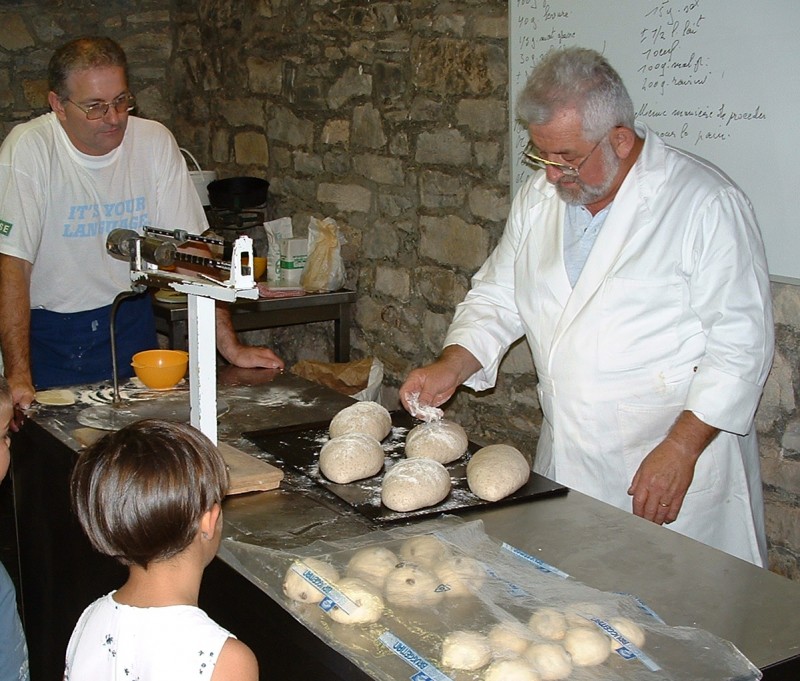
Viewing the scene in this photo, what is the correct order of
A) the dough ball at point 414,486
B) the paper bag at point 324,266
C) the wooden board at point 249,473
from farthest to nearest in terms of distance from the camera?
the paper bag at point 324,266 < the wooden board at point 249,473 < the dough ball at point 414,486

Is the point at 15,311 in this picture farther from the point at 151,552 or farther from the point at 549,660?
the point at 549,660

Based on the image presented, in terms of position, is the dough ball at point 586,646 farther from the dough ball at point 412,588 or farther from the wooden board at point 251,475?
the wooden board at point 251,475

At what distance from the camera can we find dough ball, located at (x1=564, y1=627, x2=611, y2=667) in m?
1.37

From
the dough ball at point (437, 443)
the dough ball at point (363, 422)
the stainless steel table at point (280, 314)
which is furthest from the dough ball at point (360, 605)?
the stainless steel table at point (280, 314)

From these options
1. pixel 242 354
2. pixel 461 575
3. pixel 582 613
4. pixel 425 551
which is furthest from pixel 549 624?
pixel 242 354

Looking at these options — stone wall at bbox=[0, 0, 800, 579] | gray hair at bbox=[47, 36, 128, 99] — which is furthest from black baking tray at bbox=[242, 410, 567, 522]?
gray hair at bbox=[47, 36, 128, 99]

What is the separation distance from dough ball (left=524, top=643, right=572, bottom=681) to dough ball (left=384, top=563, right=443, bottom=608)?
0.65ft

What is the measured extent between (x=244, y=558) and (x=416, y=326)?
97.3 inches

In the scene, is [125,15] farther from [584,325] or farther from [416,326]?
[584,325]

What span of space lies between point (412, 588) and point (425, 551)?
14 centimetres

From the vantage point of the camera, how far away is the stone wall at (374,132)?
3594mm

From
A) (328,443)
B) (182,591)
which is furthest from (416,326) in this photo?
(182,591)

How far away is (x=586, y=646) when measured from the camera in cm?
138

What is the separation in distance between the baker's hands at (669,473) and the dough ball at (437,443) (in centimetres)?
40
